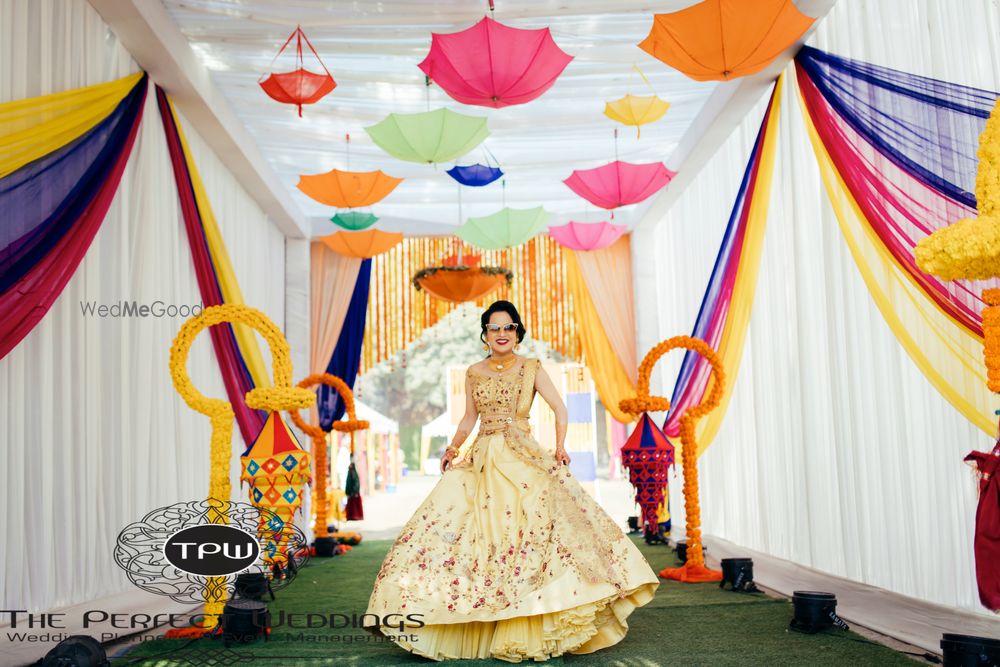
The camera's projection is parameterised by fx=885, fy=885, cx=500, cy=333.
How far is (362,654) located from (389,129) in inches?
142

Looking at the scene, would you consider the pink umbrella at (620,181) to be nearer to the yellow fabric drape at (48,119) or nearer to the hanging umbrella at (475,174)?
the hanging umbrella at (475,174)

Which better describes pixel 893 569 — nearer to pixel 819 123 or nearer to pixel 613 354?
pixel 819 123

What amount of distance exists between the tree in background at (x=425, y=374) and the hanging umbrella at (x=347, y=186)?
58.7 feet

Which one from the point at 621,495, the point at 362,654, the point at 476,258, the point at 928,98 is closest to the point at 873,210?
the point at 928,98

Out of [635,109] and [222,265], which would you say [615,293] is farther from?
[222,265]

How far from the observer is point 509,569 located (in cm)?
370

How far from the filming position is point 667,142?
28.0 ft

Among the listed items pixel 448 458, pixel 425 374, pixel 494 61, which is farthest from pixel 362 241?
pixel 425 374

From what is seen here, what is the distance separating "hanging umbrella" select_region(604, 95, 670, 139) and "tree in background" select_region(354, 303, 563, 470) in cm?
1857

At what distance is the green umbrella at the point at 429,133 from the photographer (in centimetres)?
604

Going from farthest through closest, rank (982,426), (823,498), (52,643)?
(823,498)
(52,643)
(982,426)

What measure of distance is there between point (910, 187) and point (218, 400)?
11.4 feet

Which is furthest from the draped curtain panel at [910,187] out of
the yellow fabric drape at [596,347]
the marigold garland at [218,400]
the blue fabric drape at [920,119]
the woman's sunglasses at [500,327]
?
the yellow fabric drape at [596,347]

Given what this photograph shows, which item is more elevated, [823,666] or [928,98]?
[928,98]
